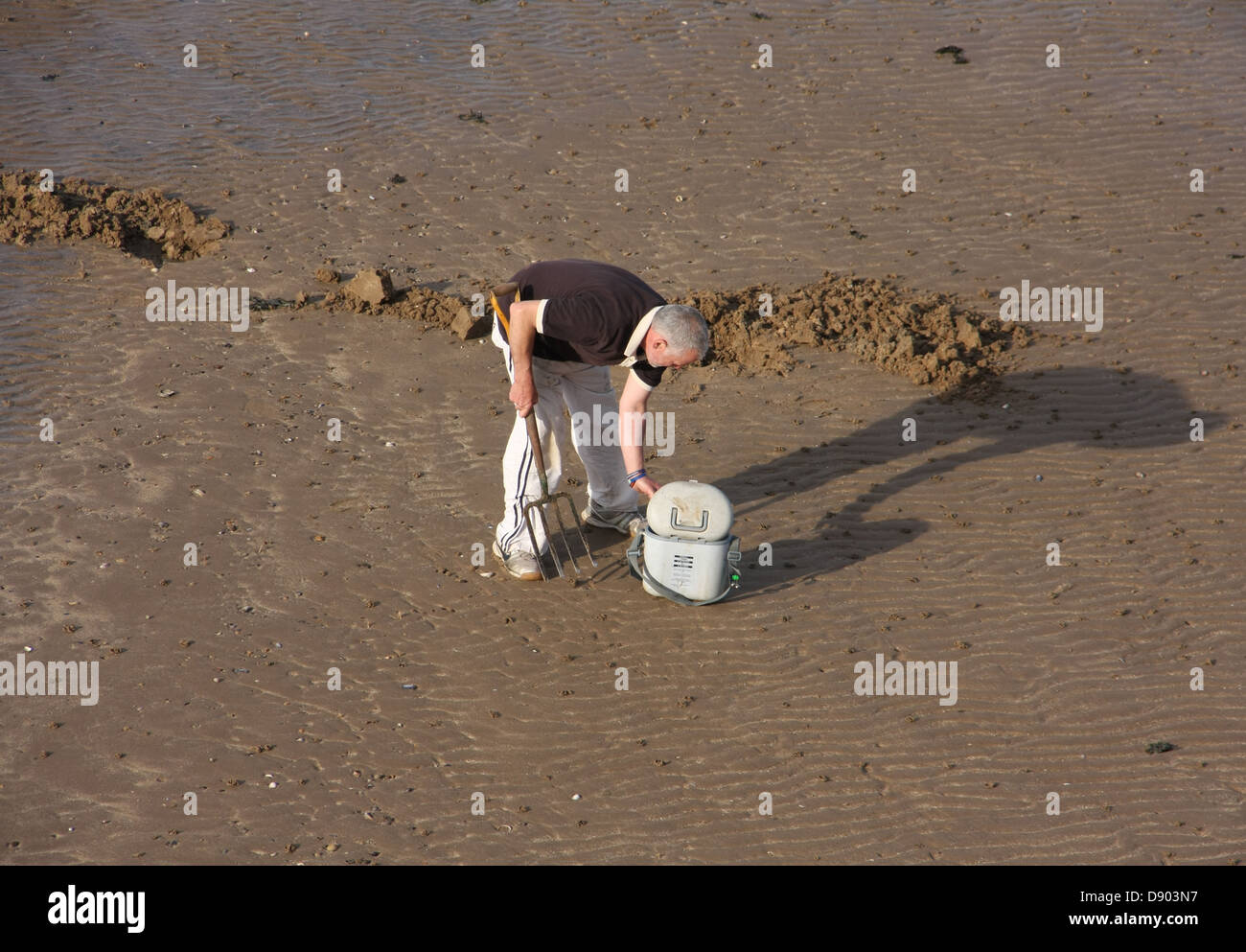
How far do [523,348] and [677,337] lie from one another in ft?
2.81

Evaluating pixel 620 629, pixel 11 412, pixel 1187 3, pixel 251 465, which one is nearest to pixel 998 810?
pixel 620 629

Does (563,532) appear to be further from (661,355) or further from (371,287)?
(371,287)

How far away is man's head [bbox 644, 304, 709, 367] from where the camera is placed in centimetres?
586

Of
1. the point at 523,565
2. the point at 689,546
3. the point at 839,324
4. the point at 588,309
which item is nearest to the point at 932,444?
the point at 839,324

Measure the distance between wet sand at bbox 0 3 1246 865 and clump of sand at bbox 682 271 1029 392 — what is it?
2.7 inches

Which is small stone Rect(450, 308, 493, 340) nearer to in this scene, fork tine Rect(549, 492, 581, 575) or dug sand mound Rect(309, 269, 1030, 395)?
dug sand mound Rect(309, 269, 1030, 395)

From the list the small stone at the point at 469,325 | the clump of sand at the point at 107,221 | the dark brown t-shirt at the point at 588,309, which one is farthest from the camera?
the clump of sand at the point at 107,221

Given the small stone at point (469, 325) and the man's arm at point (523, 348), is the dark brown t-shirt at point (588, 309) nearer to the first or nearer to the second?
the man's arm at point (523, 348)

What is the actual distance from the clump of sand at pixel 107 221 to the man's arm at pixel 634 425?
5.42 m

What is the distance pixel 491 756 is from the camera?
18.9 feet

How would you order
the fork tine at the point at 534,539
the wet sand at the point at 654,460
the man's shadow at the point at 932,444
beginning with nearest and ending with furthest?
1. the wet sand at the point at 654,460
2. the fork tine at the point at 534,539
3. the man's shadow at the point at 932,444

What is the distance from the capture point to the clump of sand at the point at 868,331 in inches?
351

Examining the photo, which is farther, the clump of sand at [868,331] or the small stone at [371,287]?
the small stone at [371,287]

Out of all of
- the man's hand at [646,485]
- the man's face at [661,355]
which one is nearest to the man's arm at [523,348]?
the man's face at [661,355]
